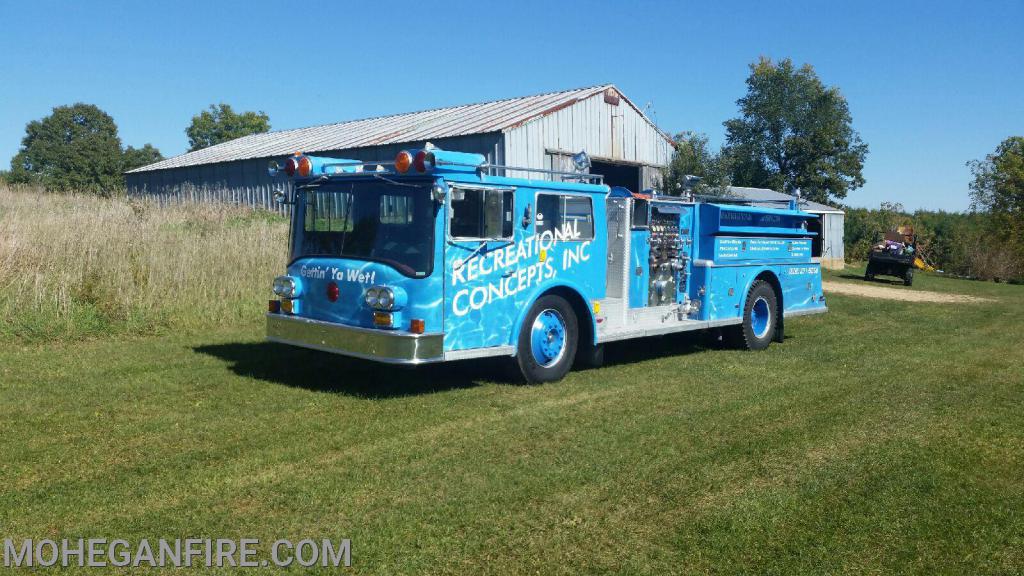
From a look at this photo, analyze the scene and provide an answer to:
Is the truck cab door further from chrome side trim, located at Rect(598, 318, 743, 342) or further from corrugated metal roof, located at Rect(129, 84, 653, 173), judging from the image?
corrugated metal roof, located at Rect(129, 84, 653, 173)

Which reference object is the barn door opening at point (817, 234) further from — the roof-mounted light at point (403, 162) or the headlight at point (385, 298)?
the headlight at point (385, 298)

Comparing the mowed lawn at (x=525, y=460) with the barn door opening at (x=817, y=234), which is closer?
the mowed lawn at (x=525, y=460)

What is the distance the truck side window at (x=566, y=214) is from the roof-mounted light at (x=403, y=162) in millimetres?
1637

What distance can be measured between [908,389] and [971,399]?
0.61 metres

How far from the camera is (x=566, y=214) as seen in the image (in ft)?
30.0

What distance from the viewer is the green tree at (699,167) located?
2912 cm

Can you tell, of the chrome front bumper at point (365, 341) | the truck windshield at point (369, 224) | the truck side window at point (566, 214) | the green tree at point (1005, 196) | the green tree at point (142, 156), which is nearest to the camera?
the chrome front bumper at point (365, 341)

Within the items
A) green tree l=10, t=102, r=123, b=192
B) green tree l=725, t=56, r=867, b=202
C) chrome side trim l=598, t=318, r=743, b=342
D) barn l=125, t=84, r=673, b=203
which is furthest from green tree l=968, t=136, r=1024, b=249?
green tree l=10, t=102, r=123, b=192

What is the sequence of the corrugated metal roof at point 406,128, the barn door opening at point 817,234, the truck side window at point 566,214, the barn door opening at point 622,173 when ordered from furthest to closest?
the barn door opening at point 622,173 → the corrugated metal roof at point 406,128 → the barn door opening at point 817,234 → the truck side window at point 566,214

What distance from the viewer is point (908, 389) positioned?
29.0 feet

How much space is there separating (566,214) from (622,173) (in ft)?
61.7

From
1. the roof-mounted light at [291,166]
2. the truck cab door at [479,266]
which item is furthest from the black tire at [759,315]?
the roof-mounted light at [291,166]

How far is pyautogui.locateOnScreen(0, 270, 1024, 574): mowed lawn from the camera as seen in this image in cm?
451

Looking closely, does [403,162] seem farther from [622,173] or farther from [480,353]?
[622,173]
